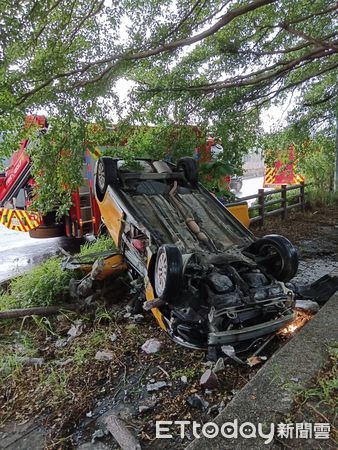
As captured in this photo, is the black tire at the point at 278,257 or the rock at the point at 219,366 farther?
the black tire at the point at 278,257

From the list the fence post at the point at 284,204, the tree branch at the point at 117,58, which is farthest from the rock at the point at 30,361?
the fence post at the point at 284,204

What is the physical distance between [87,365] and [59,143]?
3.33m

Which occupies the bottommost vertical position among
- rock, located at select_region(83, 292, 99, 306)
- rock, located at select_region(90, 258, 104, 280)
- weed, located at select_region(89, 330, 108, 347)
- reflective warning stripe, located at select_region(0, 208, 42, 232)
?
weed, located at select_region(89, 330, 108, 347)

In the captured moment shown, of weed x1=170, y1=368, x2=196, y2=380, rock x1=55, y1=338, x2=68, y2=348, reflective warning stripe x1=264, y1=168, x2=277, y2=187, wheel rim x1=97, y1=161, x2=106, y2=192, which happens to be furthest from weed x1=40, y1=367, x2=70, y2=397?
reflective warning stripe x1=264, y1=168, x2=277, y2=187

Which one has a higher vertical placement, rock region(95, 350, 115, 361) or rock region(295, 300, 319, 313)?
rock region(295, 300, 319, 313)

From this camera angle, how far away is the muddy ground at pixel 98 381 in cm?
239

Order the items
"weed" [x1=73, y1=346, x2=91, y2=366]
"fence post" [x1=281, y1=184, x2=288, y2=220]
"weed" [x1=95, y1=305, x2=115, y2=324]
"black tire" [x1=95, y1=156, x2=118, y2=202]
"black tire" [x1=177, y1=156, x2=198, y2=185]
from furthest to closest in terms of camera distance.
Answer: "fence post" [x1=281, y1=184, x2=288, y2=220], "black tire" [x1=177, y1=156, x2=198, y2=185], "black tire" [x1=95, y1=156, x2=118, y2=202], "weed" [x1=95, y1=305, x2=115, y2=324], "weed" [x1=73, y1=346, x2=91, y2=366]

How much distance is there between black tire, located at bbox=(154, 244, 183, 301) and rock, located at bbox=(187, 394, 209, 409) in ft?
2.78

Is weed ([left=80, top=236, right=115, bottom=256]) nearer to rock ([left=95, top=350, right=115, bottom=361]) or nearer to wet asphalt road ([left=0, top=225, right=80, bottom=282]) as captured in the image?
wet asphalt road ([left=0, top=225, right=80, bottom=282])

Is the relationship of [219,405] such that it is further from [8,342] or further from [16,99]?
[16,99]

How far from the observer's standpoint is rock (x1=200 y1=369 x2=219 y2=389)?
105 inches

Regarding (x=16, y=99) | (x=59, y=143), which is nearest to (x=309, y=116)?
(x=59, y=143)

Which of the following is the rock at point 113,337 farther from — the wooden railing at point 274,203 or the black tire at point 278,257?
the wooden railing at point 274,203

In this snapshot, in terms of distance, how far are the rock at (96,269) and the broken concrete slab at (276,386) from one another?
2.36 meters
